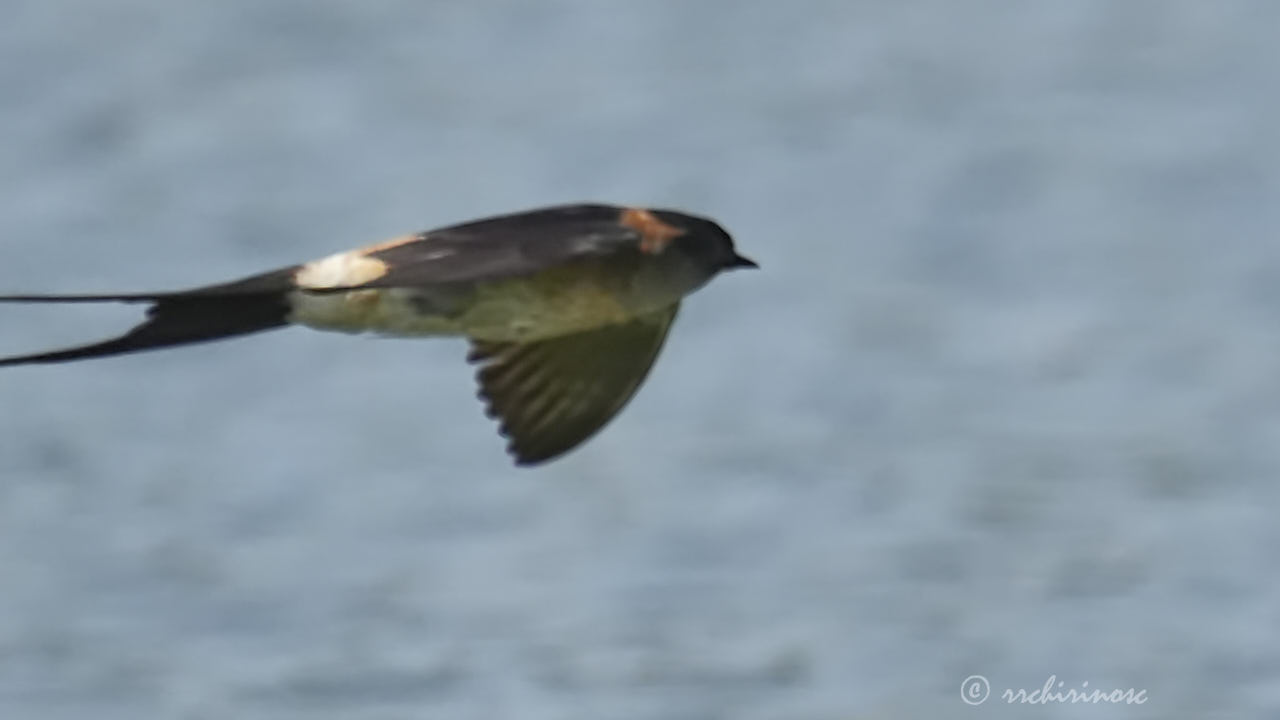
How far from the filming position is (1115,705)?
11.2 metres

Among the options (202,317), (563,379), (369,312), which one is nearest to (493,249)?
(369,312)

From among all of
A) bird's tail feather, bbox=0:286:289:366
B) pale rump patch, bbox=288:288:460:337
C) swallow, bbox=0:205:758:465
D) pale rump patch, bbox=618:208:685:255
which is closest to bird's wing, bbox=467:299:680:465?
swallow, bbox=0:205:758:465

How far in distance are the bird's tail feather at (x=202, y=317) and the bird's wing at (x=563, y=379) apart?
0.57m

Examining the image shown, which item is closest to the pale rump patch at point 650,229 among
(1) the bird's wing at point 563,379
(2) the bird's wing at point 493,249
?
(2) the bird's wing at point 493,249

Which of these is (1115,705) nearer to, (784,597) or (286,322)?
(784,597)

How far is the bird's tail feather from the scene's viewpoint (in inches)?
207

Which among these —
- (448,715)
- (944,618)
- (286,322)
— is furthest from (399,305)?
(944,618)

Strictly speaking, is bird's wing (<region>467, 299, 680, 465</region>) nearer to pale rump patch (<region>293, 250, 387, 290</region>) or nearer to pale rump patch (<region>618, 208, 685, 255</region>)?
pale rump patch (<region>618, 208, 685, 255</region>)

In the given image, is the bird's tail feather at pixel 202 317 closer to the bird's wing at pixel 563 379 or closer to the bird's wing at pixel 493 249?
the bird's wing at pixel 493 249

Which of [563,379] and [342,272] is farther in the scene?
[563,379]

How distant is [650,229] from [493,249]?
1.11 feet

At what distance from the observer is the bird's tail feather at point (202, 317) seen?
5254 mm

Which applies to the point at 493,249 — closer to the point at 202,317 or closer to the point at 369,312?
the point at 369,312

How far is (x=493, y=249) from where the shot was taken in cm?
539
